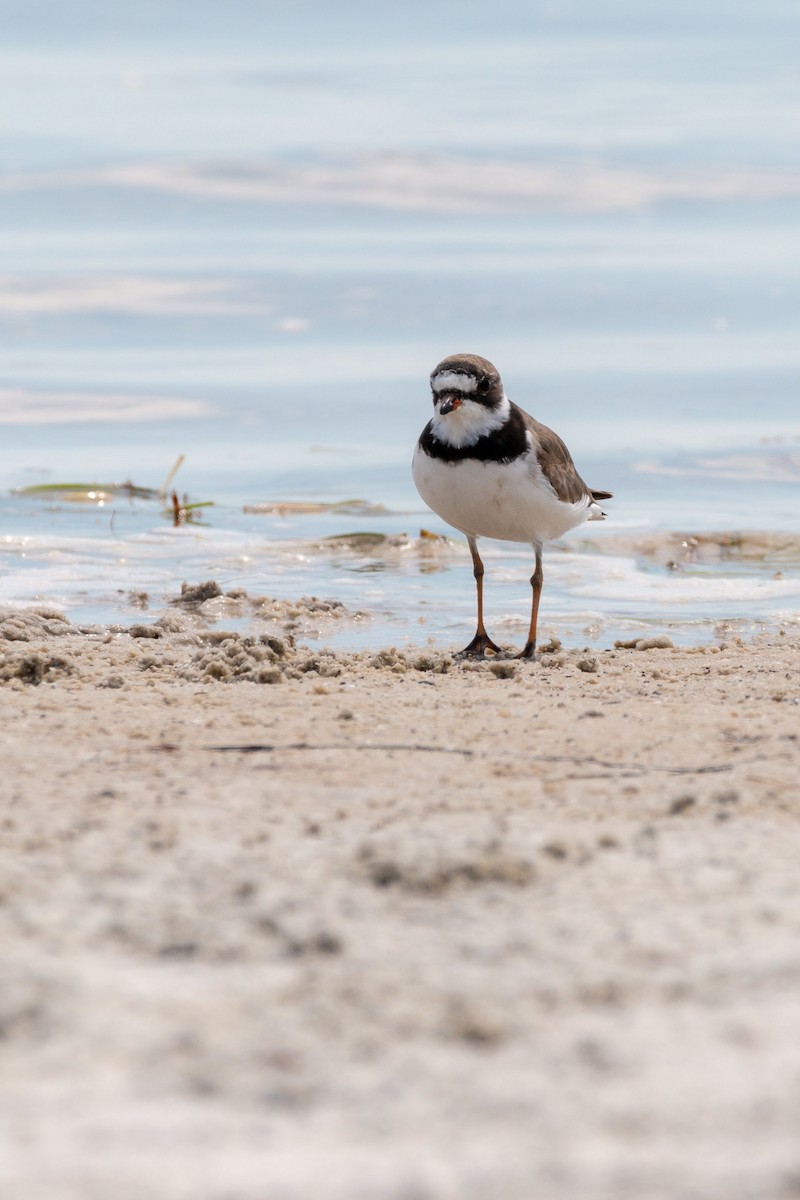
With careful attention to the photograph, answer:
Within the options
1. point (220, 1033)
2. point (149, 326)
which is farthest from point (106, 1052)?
point (149, 326)

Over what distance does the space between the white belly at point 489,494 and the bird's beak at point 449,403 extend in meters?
0.23

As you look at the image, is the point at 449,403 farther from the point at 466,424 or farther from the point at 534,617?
the point at 534,617

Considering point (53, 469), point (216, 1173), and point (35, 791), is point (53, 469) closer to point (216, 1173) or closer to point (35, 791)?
point (35, 791)

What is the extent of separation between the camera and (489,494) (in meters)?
6.50

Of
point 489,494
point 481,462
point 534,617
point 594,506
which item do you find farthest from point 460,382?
point 594,506

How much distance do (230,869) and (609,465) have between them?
8.96 m

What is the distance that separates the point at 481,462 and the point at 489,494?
0.44ft

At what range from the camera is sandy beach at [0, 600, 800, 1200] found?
2.09m

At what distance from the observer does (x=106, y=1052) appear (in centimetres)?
233

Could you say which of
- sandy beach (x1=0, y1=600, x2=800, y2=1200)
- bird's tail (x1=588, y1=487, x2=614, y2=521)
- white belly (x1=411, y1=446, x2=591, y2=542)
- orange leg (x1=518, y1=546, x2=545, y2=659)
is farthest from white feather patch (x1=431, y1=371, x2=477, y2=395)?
sandy beach (x1=0, y1=600, x2=800, y2=1200)

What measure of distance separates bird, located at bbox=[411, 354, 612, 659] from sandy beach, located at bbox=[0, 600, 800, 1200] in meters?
2.24

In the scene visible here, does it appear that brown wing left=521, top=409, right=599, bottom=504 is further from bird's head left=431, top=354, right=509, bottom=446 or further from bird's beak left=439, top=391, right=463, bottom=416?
bird's beak left=439, top=391, right=463, bottom=416

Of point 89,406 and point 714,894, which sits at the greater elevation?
point 89,406

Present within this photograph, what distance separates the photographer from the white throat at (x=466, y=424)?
6.46m
